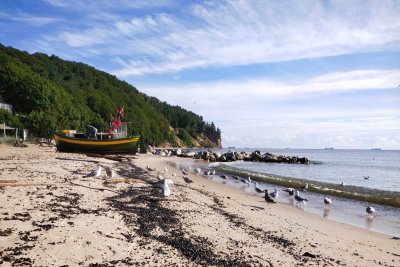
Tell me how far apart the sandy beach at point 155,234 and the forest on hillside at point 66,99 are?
53203mm

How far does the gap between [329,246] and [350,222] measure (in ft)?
Result: 14.7

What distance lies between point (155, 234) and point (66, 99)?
318 feet

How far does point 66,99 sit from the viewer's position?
315 feet

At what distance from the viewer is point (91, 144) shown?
32.8m

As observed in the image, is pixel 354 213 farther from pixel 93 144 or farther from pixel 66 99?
pixel 66 99

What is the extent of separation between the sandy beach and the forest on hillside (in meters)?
53.2

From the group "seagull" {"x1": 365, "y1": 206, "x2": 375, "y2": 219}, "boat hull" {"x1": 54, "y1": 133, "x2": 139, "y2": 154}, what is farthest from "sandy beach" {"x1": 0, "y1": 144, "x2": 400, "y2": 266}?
"boat hull" {"x1": 54, "y1": 133, "x2": 139, "y2": 154}

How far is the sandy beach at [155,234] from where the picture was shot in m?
5.62

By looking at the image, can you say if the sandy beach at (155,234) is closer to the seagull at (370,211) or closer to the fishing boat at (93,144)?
the seagull at (370,211)

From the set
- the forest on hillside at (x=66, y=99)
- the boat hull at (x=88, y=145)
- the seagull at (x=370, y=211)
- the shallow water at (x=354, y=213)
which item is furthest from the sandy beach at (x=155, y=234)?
the forest on hillside at (x=66, y=99)

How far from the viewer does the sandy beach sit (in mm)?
5617

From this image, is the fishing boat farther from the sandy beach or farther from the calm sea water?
the sandy beach

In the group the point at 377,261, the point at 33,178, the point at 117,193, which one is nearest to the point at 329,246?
the point at 377,261

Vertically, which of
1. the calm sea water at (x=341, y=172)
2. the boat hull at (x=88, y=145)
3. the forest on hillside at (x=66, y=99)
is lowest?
the calm sea water at (x=341, y=172)
